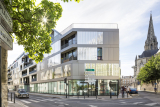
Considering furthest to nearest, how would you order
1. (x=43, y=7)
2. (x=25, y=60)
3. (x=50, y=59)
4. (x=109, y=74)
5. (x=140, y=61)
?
(x=140, y=61)
(x=25, y=60)
(x=50, y=59)
(x=109, y=74)
(x=43, y=7)

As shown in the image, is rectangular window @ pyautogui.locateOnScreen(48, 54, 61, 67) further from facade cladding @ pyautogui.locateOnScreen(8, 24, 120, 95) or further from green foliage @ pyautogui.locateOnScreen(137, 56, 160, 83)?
green foliage @ pyautogui.locateOnScreen(137, 56, 160, 83)

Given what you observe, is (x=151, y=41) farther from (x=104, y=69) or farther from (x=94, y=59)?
(x=94, y=59)

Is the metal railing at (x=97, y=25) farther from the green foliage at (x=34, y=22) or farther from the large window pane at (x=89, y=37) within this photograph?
the green foliage at (x=34, y=22)

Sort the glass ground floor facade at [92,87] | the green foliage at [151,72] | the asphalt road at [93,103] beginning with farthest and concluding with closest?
the green foliage at [151,72] → the glass ground floor facade at [92,87] → the asphalt road at [93,103]

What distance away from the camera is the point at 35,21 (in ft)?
30.9

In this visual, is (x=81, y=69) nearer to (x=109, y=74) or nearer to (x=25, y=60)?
(x=109, y=74)

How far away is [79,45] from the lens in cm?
3472

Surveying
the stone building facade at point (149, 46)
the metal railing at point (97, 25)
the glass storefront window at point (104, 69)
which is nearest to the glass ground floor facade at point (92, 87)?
the glass storefront window at point (104, 69)

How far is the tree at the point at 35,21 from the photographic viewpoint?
930cm

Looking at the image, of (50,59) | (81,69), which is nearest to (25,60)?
(50,59)

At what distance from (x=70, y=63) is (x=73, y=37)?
5357 mm

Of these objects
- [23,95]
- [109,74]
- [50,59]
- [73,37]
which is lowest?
[23,95]

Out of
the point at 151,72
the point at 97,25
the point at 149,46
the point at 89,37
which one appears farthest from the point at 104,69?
the point at 149,46

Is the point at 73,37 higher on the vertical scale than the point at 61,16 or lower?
higher
